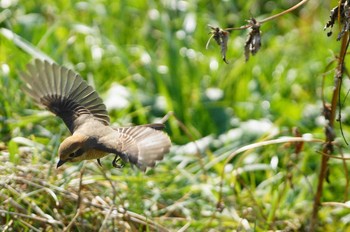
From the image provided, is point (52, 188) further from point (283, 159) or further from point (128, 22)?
point (128, 22)

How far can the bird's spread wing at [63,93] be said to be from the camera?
3574 mm

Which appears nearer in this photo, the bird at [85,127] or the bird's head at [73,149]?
the bird at [85,127]

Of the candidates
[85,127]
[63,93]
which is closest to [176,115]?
[63,93]

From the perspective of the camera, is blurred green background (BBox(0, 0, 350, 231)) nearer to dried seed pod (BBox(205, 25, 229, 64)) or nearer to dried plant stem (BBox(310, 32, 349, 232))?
dried plant stem (BBox(310, 32, 349, 232))

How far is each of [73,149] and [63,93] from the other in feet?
1.70

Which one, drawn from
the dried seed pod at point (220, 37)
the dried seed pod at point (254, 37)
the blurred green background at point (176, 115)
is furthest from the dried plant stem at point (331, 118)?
the dried seed pod at point (220, 37)

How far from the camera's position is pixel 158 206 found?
160 inches

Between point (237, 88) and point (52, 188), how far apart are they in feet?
5.53

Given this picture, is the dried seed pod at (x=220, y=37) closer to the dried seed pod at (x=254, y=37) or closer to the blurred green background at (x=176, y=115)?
the dried seed pod at (x=254, y=37)

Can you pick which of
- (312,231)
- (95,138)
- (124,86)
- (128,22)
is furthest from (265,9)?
(95,138)

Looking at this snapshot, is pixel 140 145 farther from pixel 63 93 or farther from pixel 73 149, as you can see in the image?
pixel 63 93

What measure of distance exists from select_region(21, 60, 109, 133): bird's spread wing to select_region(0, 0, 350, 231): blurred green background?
339 mm

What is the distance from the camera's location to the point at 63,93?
3.61 m

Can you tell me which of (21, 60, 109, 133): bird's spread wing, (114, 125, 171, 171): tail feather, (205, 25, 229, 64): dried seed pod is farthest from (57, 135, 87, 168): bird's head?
(205, 25, 229, 64): dried seed pod
